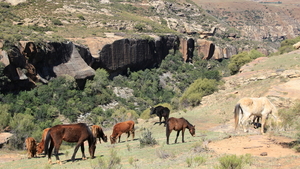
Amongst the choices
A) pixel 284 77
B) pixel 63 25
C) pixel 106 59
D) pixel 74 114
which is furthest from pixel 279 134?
pixel 63 25

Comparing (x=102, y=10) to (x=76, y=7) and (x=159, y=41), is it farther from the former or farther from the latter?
(x=159, y=41)

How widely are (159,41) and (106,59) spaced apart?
2157cm

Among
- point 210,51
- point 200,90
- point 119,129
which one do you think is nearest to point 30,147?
point 119,129

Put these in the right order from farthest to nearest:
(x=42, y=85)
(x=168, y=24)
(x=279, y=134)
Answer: (x=168, y=24)
(x=42, y=85)
(x=279, y=134)

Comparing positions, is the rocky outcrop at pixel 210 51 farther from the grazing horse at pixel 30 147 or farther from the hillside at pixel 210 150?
the grazing horse at pixel 30 147

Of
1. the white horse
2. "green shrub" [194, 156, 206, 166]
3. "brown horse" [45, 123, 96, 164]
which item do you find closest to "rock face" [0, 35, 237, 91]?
"brown horse" [45, 123, 96, 164]

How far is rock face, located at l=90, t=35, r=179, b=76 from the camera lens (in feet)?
197

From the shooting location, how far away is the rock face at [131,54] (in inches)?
2362

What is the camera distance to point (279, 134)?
15383 millimetres

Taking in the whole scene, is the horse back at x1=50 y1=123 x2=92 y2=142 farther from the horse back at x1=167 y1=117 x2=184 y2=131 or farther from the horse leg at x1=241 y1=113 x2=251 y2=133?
the horse leg at x1=241 y1=113 x2=251 y2=133

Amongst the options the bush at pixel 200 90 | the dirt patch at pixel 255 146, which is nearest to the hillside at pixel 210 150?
the dirt patch at pixel 255 146

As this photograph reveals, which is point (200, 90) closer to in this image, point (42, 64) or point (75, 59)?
point (75, 59)

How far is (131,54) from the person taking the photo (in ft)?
220

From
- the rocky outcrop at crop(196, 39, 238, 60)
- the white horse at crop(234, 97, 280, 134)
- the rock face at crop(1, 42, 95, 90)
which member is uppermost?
the white horse at crop(234, 97, 280, 134)
